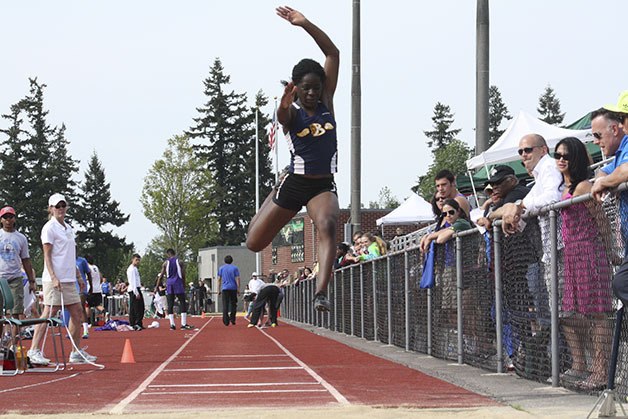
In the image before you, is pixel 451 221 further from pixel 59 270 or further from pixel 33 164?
pixel 33 164

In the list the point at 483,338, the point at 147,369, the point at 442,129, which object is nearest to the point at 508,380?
the point at 483,338

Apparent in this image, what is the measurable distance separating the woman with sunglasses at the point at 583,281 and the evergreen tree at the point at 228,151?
108m

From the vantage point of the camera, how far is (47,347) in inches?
785

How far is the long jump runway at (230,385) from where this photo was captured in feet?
28.3

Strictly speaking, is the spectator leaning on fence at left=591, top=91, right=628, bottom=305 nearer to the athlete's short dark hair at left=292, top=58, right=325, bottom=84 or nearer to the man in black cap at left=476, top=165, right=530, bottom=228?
the athlete's short dark hair at left=292, top=58, right=325, bottom=84

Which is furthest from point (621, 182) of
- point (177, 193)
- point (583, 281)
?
point (177, 193)

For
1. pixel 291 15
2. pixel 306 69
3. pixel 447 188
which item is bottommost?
pixel 447 188

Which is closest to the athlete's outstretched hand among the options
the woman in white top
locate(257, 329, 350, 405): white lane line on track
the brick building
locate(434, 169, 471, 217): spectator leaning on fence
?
locate(257, 329, 350, 405): white lane line on track

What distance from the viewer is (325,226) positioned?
888cm

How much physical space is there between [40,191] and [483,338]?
100007mm

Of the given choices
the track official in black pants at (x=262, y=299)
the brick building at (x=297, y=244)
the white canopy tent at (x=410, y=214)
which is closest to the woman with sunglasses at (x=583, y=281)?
the track official in black pants at (x=262, y=299)

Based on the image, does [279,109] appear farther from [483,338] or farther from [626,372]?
[483,338]

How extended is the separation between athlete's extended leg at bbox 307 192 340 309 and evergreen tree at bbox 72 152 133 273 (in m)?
116

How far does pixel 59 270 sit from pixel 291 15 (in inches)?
247
